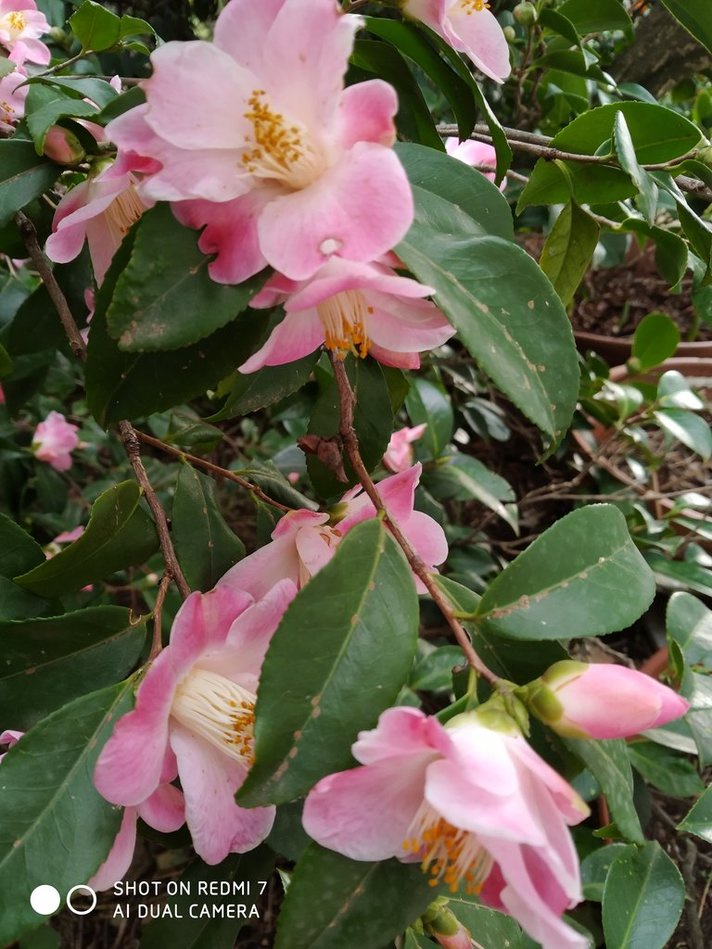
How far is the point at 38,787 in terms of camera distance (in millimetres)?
461

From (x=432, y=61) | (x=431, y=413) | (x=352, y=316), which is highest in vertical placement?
(x=432, y=61)

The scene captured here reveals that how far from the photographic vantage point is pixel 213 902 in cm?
58

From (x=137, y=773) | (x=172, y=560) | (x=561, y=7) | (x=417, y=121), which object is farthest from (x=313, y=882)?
(x=561, y=7)

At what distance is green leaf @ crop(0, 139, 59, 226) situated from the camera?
1.82ft

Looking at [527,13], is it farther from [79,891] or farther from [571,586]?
[79,891]

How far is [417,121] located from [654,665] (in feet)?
3.75

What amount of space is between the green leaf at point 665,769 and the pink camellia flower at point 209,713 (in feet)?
2.44

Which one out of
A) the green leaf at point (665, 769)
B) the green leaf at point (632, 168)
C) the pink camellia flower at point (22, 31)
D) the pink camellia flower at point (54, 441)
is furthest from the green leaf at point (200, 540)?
the pink camellia flower at point (54, 441)

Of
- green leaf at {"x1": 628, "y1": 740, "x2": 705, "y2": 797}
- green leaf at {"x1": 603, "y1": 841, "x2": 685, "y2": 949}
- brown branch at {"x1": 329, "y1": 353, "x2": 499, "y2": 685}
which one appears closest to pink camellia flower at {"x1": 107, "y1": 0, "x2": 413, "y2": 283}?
brown branch at {"x1": 329, "y1": 353, "x2": 499, "y2": 685}

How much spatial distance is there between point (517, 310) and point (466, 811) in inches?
10.3

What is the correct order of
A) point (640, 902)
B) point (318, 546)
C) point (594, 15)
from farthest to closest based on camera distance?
point (594, 15)
point (640, 902)
point (318, 546)

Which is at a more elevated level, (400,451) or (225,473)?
(225,473)

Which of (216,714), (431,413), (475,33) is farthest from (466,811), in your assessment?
(431,413)

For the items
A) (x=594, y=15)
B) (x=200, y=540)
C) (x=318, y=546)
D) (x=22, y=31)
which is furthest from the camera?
(x=594, y=15)
